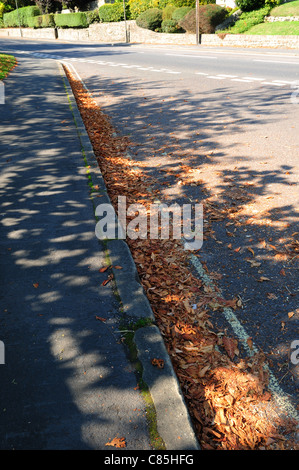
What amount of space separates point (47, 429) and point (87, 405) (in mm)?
298

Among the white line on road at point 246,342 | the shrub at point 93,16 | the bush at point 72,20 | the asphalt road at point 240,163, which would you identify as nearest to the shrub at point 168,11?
the shrub at point 93,16

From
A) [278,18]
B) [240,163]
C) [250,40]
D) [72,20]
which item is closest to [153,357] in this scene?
[240,163]

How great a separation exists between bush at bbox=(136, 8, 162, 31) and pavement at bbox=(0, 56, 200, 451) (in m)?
39.7

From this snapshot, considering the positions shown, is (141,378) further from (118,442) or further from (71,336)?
(71,336)

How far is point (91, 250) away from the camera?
443cm

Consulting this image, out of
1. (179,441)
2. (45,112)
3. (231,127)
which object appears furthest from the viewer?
(45,112)

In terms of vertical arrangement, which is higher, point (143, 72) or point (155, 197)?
point (143, 72)

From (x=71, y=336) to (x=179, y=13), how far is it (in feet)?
131

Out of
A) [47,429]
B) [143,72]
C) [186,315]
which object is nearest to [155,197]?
[186,315]

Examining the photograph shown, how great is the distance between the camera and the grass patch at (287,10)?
98.2 feet

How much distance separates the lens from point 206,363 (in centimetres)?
296

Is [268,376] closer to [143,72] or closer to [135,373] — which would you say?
[135,373]

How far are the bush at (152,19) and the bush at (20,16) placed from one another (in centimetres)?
3544
